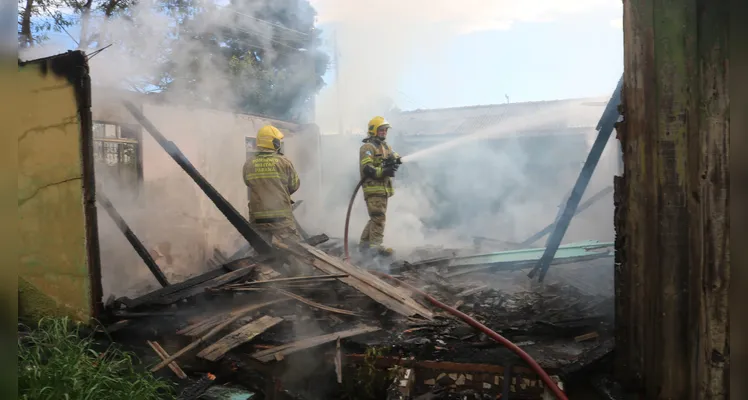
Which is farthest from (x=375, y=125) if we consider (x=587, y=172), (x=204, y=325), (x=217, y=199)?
(x=204, y=325)

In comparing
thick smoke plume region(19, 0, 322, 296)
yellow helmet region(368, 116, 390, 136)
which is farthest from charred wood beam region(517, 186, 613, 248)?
thick smoke plume region(19, 0, 322, 296)

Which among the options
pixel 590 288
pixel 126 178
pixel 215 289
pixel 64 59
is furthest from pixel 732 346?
pixel 126 178

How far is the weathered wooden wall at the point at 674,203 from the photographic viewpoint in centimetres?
230

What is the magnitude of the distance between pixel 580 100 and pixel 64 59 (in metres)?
17.7

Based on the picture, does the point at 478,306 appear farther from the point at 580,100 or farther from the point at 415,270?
the point at 580,100

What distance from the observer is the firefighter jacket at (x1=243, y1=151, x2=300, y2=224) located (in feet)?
20.6

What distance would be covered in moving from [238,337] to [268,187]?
2.67 metres

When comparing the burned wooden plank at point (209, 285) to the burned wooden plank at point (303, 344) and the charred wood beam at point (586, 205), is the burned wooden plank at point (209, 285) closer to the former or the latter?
the burned wooden plank at point (303, 344)

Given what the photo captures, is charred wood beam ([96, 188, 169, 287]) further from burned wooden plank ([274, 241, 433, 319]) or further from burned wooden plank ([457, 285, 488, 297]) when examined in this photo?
burned wooden plank ([457, 285, 488, 297])

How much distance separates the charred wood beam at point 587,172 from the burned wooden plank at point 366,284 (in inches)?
58.9

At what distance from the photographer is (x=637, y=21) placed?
8.53 ft

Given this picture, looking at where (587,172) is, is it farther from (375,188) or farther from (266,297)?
(375,188)

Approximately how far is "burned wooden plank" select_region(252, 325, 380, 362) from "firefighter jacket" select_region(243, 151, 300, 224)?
8.58 ft

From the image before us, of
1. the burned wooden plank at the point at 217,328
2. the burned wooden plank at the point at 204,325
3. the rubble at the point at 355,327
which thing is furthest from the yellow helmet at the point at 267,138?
the burned wooden plank at the point at 204,325
